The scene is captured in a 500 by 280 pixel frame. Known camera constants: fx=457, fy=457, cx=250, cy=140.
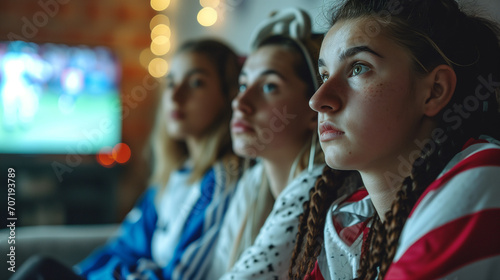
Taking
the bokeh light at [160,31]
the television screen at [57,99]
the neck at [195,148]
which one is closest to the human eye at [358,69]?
the neck at [195,148]

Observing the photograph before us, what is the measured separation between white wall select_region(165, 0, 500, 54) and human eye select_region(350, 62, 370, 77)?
0.68 meters

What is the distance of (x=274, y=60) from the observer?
1027 mm

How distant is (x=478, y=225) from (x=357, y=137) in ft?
0.63

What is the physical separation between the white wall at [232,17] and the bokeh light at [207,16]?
0.12ft

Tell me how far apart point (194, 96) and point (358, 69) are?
2.92 feet

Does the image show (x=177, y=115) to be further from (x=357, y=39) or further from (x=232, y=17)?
(x=232, y=17)

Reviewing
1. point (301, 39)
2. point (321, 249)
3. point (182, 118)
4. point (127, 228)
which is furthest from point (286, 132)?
point (127, 228)

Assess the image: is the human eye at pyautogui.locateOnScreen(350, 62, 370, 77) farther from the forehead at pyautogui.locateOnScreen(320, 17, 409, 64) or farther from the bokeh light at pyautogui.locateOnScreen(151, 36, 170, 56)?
the bokeh light at pyautogui.locateOnScreen(151, 36, 170, 56)

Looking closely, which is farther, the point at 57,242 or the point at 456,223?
the point at 57,242

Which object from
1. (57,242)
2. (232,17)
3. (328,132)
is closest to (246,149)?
(328,132)

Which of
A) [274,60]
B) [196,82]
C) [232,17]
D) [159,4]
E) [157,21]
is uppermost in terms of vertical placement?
[159,4]

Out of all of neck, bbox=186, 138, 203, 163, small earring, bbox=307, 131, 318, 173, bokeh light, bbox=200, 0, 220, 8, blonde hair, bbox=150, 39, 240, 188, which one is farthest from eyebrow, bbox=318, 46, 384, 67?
bokeh light, bbox=200, 0, 220, 8

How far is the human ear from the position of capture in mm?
610

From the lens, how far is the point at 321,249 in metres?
0.76
